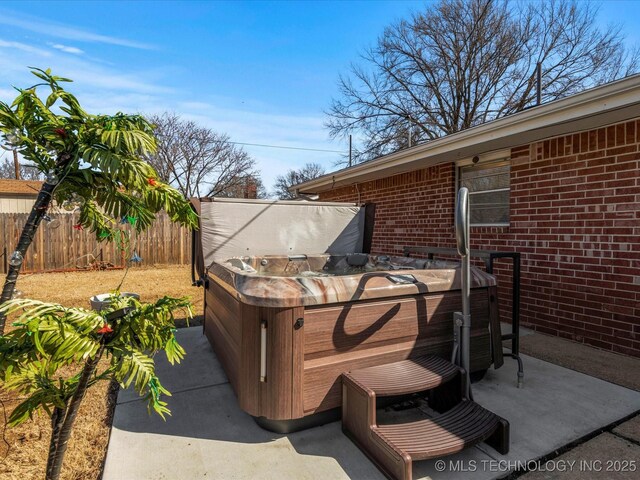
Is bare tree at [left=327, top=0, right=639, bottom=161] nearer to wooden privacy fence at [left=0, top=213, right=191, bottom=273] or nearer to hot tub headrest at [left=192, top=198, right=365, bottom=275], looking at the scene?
wooden privacy fence at [left=0, top=213, right=191, bottom=273]

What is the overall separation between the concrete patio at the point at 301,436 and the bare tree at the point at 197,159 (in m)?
15.7

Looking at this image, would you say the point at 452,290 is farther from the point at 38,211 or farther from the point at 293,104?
the point at 293,104

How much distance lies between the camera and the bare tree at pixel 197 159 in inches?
672

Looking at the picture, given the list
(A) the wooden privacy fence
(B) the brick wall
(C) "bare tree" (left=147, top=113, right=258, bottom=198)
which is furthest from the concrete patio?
(C) "bare tree" (left=147, top=113, right=258, bottom=198)

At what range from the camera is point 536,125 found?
3.58 m

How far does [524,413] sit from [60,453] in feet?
8.52

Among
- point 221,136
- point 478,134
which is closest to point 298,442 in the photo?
point 478,134

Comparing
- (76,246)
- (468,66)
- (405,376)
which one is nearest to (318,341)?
(405,376)

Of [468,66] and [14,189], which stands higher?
[468,66]

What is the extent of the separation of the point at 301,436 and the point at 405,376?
0.72 meters

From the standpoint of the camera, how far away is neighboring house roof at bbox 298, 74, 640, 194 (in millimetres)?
2934

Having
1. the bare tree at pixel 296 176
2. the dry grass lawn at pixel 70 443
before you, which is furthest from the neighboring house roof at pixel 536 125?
the bare tree at pixel 296 176

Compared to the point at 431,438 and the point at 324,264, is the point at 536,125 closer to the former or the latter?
the point at 324,264

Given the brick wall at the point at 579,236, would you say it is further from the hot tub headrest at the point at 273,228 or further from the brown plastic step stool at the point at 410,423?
the brown plastic step stool at the point at 410,423
